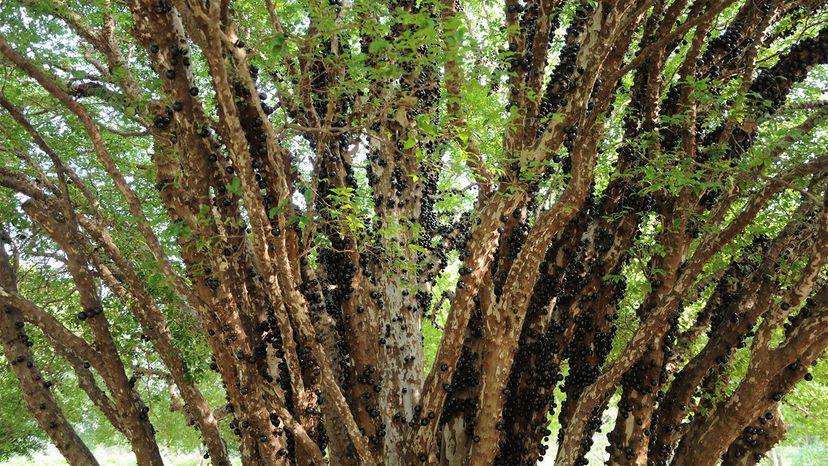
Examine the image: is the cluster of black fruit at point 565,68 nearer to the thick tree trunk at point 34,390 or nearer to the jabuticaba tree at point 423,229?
the jabuticaba tree at point 423,229

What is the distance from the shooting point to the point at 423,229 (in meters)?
5.31

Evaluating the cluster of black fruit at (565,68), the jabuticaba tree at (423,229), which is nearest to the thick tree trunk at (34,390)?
the jabuticaba tree at (423,229)

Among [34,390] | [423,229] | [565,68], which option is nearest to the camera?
[34,390]

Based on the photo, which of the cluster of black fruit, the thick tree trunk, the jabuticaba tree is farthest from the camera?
the cluster of black fruit

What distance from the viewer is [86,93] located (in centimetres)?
429

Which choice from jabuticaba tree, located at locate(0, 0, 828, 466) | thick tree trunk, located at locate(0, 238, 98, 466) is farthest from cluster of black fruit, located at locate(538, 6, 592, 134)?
thick tree trunk, located at locate(0, 238, 98, 466)

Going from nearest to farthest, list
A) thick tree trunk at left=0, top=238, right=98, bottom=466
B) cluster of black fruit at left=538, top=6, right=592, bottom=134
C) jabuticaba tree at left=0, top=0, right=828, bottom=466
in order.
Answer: jabuticaba tree at left=0, top=0, right=828, bottom=466 < thick tree trunk at left=0, top=238, right=98, bottom=466 < cluster of black fruit at left=538, top=6, right=592, bottom=134

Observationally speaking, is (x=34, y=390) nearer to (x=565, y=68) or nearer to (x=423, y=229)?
(x=423, y=229)

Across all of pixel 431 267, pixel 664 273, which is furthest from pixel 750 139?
pixel 431 267

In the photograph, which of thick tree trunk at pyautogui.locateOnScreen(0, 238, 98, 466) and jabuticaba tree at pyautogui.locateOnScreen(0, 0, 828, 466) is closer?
jabuticaba tree at pyautogui.locateOnScreen(0, 0, 828, 466)

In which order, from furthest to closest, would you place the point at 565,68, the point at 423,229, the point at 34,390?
1. the point at 565,68
2. the point at 423,229
3. the point at 34,390

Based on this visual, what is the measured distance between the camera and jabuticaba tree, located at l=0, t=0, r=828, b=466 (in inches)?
148

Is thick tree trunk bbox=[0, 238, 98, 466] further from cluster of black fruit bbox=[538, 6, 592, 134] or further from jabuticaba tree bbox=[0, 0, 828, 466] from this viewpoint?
cluster of black fruit bbox=[538, 6, 592, 134]

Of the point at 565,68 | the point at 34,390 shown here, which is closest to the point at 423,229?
the point at 565,68
